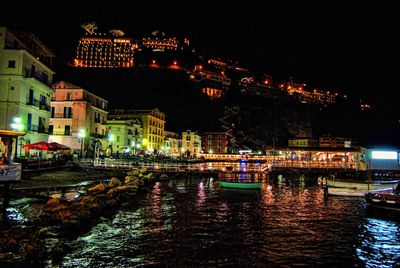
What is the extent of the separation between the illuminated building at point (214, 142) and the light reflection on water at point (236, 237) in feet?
248

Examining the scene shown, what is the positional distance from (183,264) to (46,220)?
9859 millimetres

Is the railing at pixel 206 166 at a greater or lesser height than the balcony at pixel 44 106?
lesser

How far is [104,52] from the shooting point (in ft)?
432

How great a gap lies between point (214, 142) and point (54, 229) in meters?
90.4

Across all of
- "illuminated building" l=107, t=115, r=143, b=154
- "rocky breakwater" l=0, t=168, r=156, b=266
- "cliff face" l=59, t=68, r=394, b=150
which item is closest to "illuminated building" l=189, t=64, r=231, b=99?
"cliff face" l=59, t=68, r=394, b=150

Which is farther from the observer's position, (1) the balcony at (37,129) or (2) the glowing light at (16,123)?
(1) the balcony at (37,129)

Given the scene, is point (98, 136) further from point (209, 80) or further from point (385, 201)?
point (209, 80)

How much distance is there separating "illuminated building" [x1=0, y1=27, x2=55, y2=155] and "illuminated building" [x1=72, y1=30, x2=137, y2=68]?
88.2m

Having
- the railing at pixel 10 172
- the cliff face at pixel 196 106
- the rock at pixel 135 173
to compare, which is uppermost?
the cliff face at pixel 196 106

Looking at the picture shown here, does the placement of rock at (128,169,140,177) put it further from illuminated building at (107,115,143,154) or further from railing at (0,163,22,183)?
illuminated building at (107,115,143,154)

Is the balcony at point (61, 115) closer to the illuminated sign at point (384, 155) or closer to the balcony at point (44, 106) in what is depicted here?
the balcony at point (44, 106)

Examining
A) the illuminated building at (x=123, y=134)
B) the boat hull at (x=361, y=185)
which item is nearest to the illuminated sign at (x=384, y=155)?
the boat hull at (x=361, y=185)

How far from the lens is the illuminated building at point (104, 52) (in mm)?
129750

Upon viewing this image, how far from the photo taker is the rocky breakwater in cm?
1295
